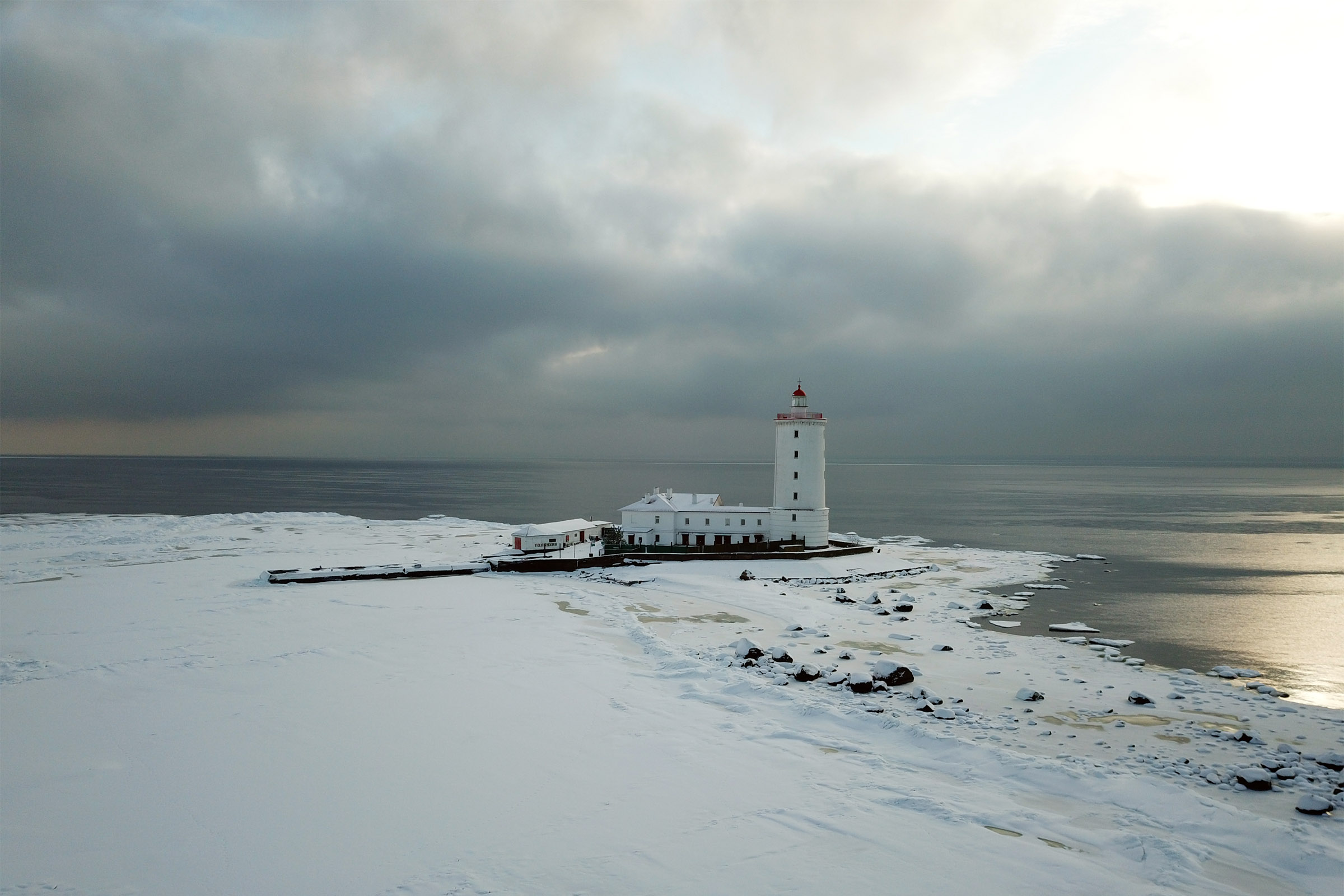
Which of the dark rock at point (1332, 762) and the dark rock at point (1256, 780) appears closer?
the dark rock at point (1256, 780)

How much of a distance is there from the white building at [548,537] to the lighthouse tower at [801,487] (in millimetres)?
12363

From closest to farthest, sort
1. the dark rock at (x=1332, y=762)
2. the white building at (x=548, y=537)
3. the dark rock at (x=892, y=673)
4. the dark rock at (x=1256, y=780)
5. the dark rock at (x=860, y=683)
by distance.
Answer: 1. the dark rock at (x=1256, y=780)
2. the dark rock at (x=1332, y=762)
3. the dark rock at (x=860, y=683)
4. the dark rock at (x=892, y=673)
5. the white building at (x=548, y=537)

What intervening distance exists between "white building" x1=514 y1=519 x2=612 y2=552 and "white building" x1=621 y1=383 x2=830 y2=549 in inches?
128

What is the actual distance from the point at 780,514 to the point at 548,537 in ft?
47.4

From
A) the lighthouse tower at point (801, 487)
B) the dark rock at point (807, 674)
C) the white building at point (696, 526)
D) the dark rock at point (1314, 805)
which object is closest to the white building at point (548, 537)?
the white building at point (696, 526)

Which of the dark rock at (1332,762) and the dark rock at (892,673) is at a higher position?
the dark rock at (892,673)

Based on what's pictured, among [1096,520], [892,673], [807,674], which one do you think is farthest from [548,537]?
[1096,520]

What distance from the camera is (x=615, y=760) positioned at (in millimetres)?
12898

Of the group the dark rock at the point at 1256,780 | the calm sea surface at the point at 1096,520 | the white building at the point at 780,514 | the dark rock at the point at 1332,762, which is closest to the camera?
the dark rock at the point at 1256,780

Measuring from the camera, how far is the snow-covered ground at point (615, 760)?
9438 mm

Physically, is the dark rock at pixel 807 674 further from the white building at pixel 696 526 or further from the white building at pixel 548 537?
the white building at pixel 548 537

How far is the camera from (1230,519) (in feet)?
253

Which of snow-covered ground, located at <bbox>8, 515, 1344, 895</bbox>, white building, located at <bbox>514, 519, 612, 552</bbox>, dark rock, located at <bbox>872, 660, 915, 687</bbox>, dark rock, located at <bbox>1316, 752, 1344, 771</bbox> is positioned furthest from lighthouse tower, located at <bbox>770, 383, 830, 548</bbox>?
dark rock, located at <bbox>1316, 752, 1344, 771</bbox>

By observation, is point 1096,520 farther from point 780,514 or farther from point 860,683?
point 860,683
